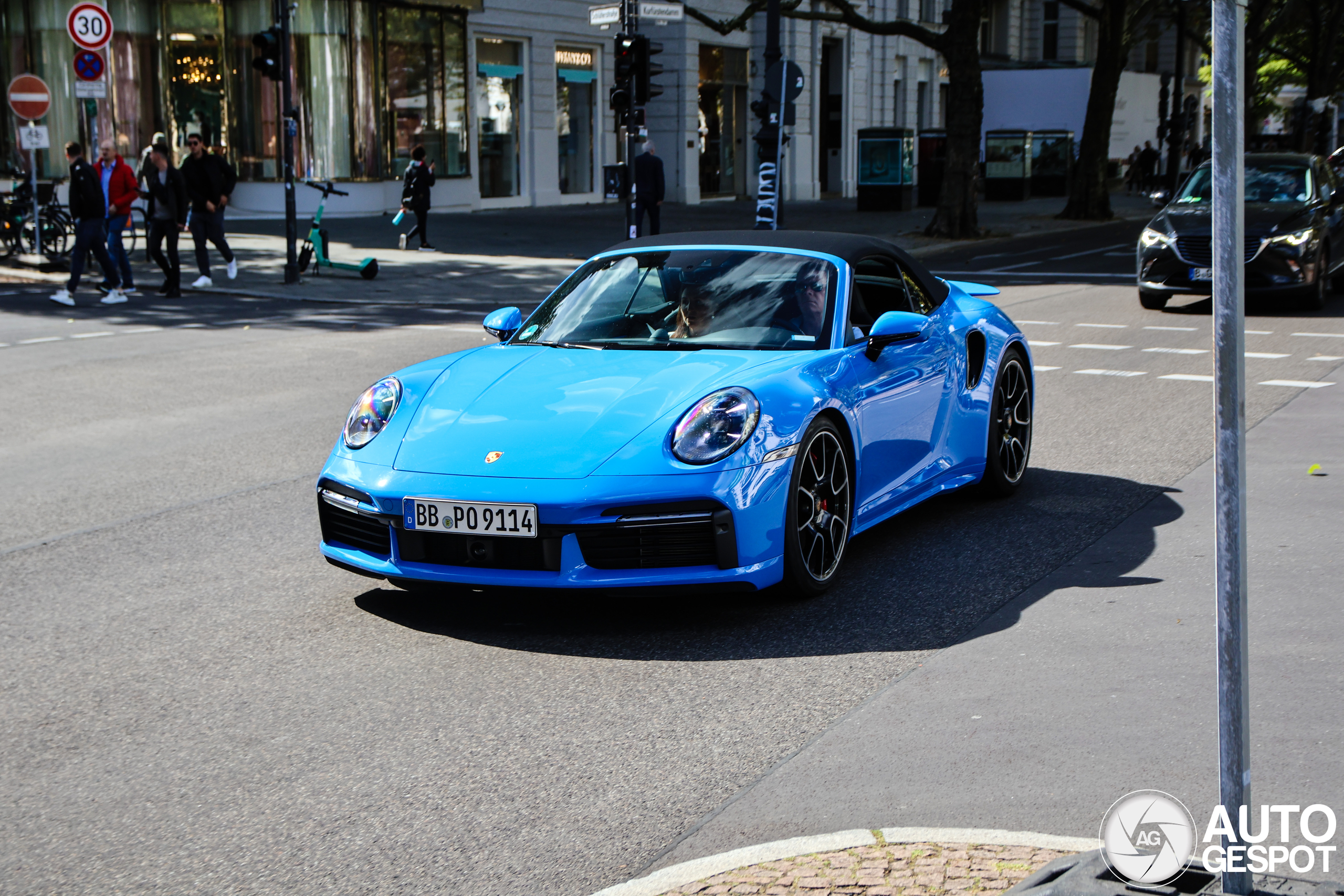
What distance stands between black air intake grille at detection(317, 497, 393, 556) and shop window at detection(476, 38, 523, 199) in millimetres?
30560

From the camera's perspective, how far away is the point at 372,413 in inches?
223

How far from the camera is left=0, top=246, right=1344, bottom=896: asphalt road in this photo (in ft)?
11.5

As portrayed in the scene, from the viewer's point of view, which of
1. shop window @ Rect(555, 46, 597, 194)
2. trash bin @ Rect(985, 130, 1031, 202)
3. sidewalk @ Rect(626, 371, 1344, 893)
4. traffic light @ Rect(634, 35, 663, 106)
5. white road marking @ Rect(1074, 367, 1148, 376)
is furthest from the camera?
trash bin @ Rect(985, 130, 1031, 202)

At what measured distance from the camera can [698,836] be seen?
11.5 ft

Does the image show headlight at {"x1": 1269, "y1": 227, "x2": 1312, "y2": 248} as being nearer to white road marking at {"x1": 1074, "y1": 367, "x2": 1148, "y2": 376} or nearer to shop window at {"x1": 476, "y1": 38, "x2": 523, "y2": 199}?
white road marking at {"x1": 1074, "y1": 367, "x2": 1148, "y2": 376}

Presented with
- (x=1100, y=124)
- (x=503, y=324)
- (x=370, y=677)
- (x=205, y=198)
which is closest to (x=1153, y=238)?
(x=503, y=324)

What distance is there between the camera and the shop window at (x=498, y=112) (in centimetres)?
3522

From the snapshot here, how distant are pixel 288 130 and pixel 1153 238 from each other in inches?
424

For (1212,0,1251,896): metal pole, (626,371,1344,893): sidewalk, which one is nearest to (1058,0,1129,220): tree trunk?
(626,371,1344,893): sidewalk

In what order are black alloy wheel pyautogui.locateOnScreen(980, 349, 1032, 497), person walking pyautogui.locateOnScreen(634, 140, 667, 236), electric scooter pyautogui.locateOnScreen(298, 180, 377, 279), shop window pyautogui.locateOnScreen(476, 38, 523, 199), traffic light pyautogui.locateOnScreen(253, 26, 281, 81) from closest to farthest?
black alloy wheel pyautogui.locateOnScreen(980, 349, 1032, 497) → traffic light pyautogui.locateOnScreen(253, 26, 281, 81) → electric scooter pyautogui.locateOnScreen(298, 180, 377, 279) → person walking pyautogui.locateOnScreen(634, 140, 667, 236) → shop window pyautogui.locateOnScreen(476, 38, 523, 199)

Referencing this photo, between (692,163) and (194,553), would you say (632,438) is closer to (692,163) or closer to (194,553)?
(194,553)

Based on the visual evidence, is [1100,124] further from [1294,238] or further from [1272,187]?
[1294,238]

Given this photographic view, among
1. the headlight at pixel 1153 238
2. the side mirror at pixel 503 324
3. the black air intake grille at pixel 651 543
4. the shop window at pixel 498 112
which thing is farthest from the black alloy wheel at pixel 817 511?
the shop window at pixel 498 112

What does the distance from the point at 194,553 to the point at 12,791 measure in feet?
8.70
